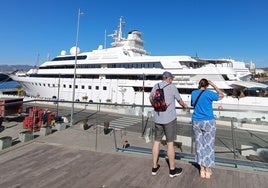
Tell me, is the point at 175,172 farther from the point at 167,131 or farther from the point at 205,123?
the point at 205,123

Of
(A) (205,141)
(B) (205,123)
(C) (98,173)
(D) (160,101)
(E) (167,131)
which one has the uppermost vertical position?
(D) (160,101)

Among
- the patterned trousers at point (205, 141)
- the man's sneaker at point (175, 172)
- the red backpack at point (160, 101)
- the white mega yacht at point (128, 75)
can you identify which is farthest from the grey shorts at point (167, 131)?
the white mega yacht at point (128, 75)

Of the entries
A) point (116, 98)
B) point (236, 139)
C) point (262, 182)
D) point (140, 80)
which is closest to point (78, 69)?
point (116, 98)

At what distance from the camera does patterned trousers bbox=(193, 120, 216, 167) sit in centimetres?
394

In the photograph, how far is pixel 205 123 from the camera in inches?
156

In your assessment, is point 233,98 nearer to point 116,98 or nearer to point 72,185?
point 116,98

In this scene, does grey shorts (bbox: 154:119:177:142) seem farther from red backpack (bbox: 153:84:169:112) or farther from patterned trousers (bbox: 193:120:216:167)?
patterned trousers (bbox: 193:120:216:167)

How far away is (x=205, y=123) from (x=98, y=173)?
6.17ft

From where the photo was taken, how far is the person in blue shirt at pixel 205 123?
3.92 m

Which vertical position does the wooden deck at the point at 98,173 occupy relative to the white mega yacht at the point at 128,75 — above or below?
below

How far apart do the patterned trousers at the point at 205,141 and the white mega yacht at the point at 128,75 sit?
20.6 meters

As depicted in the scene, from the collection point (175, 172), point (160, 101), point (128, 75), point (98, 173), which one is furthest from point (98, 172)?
point (128, 75)

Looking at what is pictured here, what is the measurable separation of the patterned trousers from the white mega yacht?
20.6 metres

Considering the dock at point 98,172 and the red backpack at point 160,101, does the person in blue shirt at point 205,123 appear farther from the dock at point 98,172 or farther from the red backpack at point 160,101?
the red backpack at point 160,101
